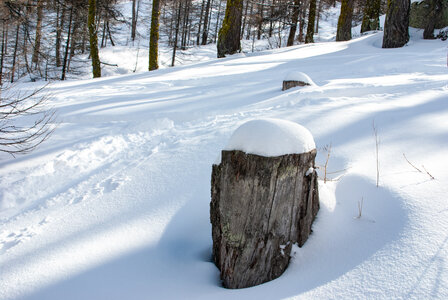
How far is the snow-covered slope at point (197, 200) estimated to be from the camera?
1421mm

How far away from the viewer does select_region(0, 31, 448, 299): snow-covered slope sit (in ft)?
4.66

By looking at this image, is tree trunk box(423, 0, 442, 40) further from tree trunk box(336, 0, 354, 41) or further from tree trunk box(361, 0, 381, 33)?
tree trunk box(361, 0, 381, 33)

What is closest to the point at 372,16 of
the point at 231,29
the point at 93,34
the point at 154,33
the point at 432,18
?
the point at 432,18

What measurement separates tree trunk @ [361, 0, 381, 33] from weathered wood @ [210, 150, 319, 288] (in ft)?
46.9

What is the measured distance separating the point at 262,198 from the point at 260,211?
0.08m

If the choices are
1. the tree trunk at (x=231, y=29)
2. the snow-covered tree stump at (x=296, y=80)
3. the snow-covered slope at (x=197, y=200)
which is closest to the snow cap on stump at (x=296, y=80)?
the snow-covered tree stump at (x=296, y=80)

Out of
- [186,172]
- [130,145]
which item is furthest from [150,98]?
[186,172]

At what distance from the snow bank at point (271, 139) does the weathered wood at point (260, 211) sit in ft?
0.13

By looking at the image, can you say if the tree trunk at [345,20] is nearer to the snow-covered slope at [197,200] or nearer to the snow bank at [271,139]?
the snow-covered slope at [197,200]

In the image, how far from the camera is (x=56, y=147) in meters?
3.40

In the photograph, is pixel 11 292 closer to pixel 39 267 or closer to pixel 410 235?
pixel 39 267

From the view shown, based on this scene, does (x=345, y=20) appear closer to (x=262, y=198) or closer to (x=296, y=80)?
(x=296, y=80)

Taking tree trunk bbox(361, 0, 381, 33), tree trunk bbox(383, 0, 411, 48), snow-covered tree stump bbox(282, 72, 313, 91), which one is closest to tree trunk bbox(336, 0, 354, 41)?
tree trunk bbox(361, 0, 381, 33)

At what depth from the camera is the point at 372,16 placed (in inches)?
521
